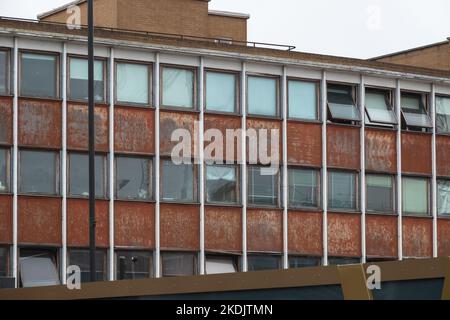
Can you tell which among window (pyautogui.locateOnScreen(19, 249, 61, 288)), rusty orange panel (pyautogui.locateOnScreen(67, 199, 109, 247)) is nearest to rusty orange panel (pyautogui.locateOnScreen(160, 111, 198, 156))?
rusty orange panel (pyautogui.locateOnScreen(67, 199, 109, 247))

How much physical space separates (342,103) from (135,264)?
9.93 meters

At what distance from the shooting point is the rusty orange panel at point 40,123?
133 ft

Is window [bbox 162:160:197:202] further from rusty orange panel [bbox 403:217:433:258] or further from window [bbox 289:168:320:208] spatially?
rusty orange panel [bbox 403:217:433:258]

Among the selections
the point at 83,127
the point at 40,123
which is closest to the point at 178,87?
the point at 83,127

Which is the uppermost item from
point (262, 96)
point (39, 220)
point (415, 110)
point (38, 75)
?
point (38, 75)

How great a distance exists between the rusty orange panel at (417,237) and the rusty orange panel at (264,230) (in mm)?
5206

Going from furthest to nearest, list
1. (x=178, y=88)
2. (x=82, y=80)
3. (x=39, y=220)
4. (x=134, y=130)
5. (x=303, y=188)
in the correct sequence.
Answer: (x=303, y=188) < (x=178, y=88) < (x=134, y=130) < (x=82, y=80) < (x=39, y=220)

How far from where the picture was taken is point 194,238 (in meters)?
42.6

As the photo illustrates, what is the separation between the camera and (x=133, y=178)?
42125 mm

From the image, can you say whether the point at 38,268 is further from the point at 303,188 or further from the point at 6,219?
the point at 303,188
